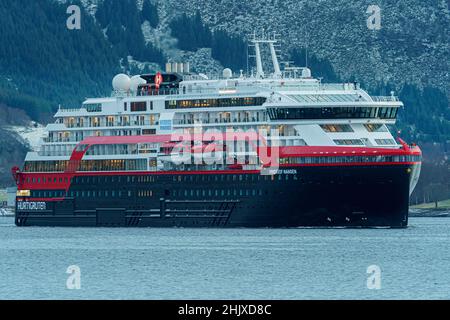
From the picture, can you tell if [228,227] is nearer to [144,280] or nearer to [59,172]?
[59,172]

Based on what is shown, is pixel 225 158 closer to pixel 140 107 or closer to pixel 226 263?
pixel 140 107

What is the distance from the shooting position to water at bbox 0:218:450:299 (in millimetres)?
102438

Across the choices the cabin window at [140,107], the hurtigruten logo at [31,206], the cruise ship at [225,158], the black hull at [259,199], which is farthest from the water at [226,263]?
the cabin window at [140,107]

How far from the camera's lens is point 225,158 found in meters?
153

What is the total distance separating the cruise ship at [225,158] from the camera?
149 metres

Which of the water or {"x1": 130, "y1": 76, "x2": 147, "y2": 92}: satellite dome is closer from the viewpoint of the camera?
the water

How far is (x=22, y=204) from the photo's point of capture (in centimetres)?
17188

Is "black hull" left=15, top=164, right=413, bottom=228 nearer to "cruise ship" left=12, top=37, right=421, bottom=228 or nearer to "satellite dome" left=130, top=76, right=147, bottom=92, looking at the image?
"cruise ship" left=12, top=37, right=421, bottom=228

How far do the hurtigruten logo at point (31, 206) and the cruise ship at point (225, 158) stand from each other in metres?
0.18

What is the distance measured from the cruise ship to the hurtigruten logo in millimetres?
179

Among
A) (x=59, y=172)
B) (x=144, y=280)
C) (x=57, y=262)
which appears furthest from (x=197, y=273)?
(x=59, y=172)

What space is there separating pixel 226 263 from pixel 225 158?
3392 cm

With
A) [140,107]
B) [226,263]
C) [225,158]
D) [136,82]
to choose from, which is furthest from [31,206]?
[226,263]

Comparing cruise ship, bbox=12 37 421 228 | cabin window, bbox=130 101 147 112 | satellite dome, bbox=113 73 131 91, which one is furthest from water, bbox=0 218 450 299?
satellite dome, bbox=113 73 131 91
